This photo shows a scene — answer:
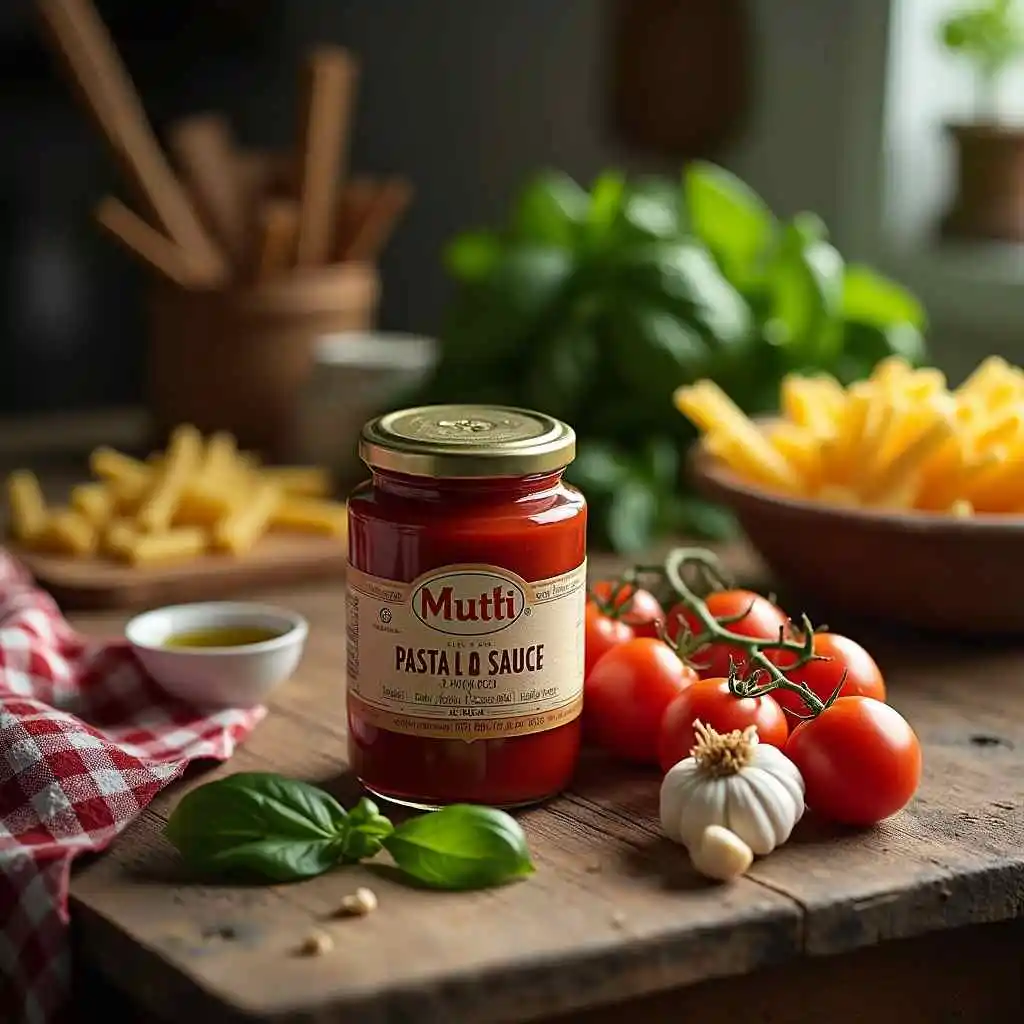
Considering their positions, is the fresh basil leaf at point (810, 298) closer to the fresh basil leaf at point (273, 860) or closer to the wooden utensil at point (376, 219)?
the wooden utensil at point (376, 219)

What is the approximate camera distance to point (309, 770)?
139 cm

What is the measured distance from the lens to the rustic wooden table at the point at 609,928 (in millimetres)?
1044

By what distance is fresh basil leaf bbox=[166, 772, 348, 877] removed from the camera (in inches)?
46.3

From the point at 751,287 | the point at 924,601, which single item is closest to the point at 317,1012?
the point at 924,601

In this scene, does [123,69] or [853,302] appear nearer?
[853,302]

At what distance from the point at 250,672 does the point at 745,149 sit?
181 cm

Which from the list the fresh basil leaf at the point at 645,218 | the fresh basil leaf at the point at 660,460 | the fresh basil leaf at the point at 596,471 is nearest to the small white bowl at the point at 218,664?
the fresh basil leaf at the point at 596,471

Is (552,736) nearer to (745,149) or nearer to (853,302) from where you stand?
(853,302)

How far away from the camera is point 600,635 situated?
4.69 feet

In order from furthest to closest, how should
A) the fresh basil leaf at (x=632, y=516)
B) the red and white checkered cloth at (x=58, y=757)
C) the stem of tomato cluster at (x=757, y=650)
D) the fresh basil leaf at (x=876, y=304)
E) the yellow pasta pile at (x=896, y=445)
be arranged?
the fresh basil leaf at (x=876, y=304) → the fresh basil leaf at (x=632, y=516) → the yellow pasta pile at (x=896, y=445) → the stem of tomato cluster at (x=757, y=650) → the red and white checkered cloth at (x=58, y=757)

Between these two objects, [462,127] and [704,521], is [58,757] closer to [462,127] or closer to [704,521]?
[704,521]

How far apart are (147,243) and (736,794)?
1.51 metres

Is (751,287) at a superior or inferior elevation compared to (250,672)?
superior

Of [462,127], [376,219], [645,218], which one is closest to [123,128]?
[376,219]
